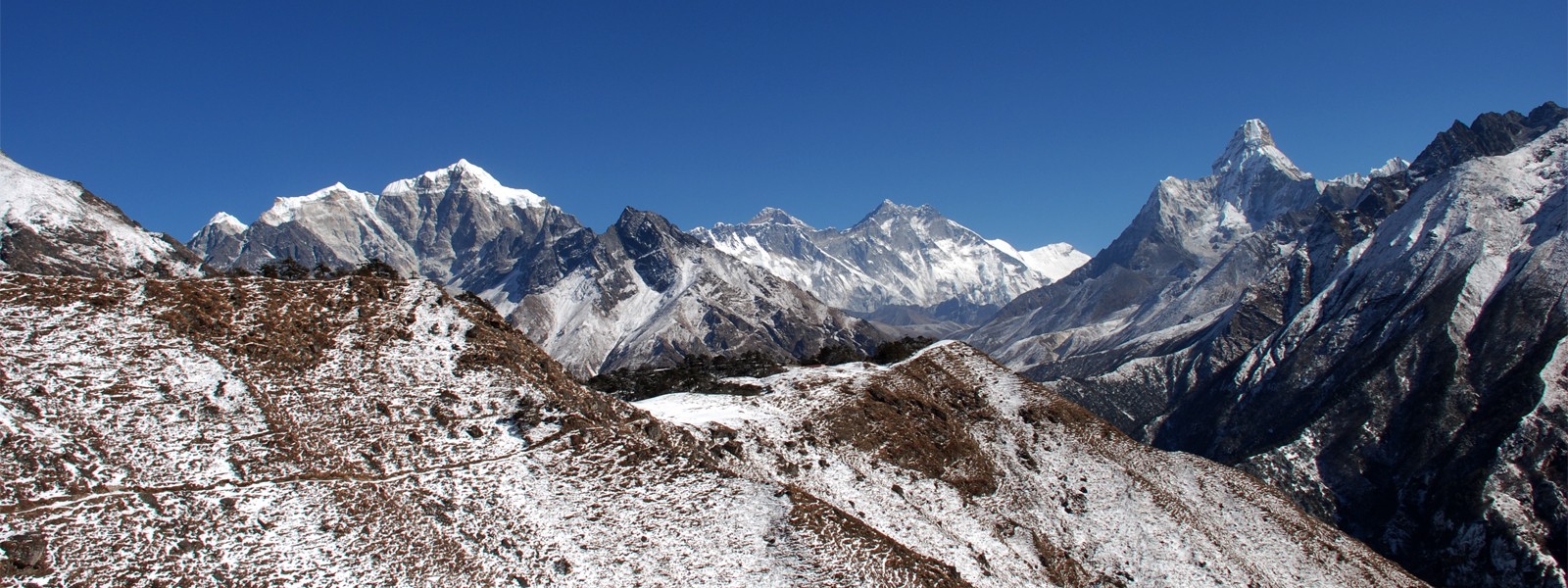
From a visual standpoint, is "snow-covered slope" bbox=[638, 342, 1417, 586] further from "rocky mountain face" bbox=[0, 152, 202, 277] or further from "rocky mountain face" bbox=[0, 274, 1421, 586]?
"rocky mountain face" bbox=[0, 152, 202, 277]

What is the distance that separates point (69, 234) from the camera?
6752 inches

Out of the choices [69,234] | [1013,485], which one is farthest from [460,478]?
[69,234]

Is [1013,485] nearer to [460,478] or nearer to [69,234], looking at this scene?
[460,478]

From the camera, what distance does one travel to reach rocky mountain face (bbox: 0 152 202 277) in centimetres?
15912

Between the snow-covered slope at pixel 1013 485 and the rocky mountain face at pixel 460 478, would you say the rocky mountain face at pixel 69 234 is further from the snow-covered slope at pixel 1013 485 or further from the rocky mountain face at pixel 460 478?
the snow-covered slope at pixel 1013 485

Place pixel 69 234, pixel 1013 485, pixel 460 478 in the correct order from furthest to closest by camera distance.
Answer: pixel 69 234 < pixel 1013 485 < pixel 460 478

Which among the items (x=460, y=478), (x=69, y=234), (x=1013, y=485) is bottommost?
(x=460, y=478)

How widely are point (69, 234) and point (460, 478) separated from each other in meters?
193

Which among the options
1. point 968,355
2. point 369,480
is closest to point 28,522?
point 369,480

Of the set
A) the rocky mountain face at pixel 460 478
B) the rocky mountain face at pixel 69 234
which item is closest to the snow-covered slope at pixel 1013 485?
the rocky mountain face at pixel 460 478

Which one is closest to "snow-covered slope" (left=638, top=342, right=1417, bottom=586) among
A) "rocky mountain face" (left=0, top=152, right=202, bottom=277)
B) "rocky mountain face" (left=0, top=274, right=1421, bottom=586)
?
"rocky mountain face" (left=0, top=274, right=1421, bottom=586)

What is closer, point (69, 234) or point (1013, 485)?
point (1013, 485)

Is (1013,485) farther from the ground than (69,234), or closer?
closer

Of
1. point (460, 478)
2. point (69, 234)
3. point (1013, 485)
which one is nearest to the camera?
point (460, 478)
